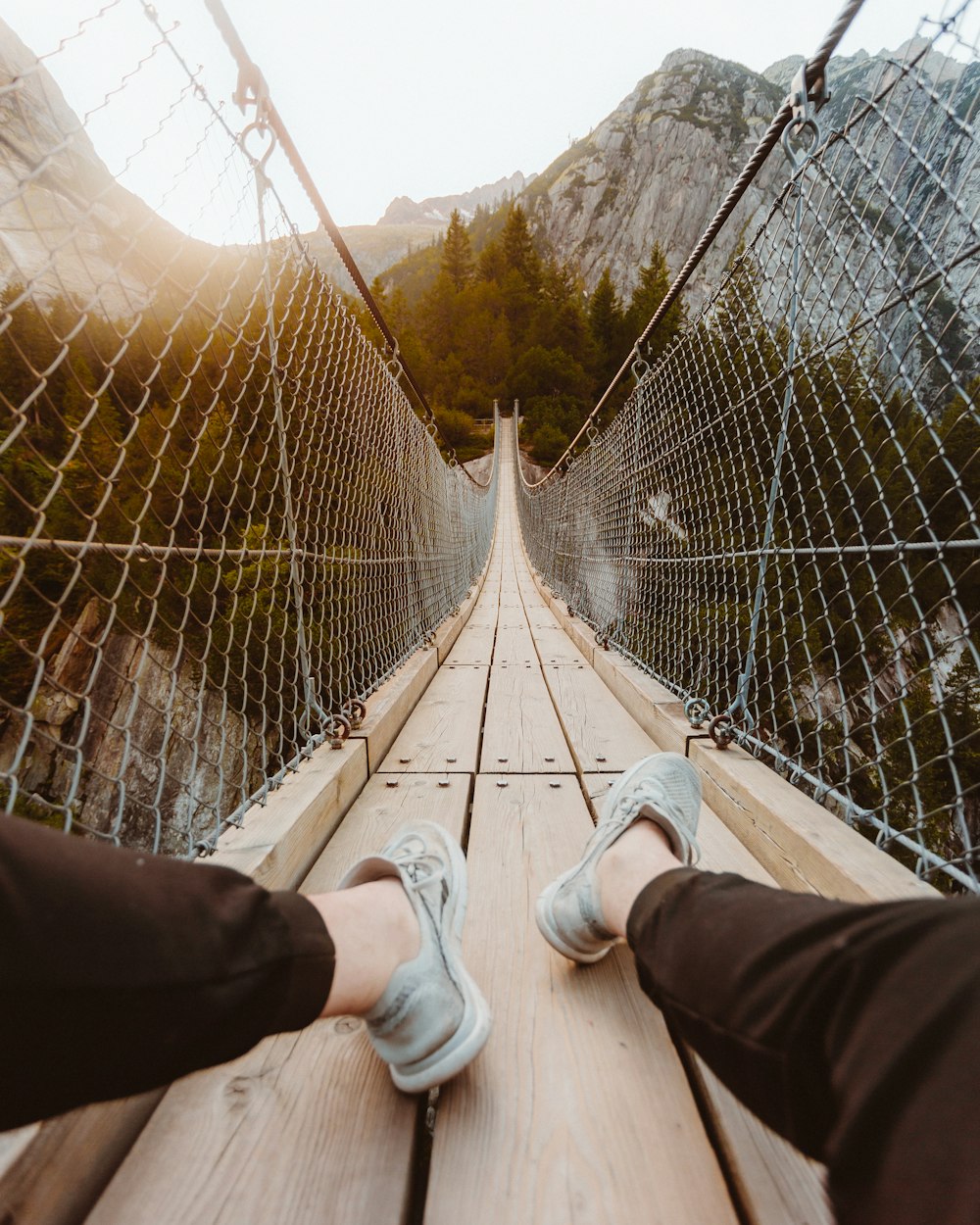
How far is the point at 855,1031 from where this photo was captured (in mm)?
389

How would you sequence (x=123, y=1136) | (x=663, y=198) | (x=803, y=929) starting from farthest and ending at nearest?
(x=663, y=198)
(x=123, y=1136)
(x=803, y=929)

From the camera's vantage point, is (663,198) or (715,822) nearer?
(715,822)

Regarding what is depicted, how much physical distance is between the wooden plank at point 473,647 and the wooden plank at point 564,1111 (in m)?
1.79

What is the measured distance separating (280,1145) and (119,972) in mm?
299

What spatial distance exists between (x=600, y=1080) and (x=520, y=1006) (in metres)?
0.13

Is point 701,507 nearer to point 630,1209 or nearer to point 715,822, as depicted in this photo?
point 715,822

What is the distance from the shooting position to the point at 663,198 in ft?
172

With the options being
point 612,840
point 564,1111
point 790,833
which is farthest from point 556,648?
point 564,1111

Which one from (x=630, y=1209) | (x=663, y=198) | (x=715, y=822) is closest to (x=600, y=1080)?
(x=630, y=1209)

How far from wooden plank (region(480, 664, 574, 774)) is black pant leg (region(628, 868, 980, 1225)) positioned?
92 centimetres

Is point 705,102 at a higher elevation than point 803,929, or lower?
higher

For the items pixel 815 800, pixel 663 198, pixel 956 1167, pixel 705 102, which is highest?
pixel 705 102

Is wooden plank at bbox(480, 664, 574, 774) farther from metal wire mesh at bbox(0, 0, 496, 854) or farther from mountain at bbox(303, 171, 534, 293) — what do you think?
mountain at bbox(303, 171, 534, 293)

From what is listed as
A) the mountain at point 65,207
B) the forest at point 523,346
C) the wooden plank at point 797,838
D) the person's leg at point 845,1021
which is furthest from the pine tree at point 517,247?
the person's leg at point 845,1021
